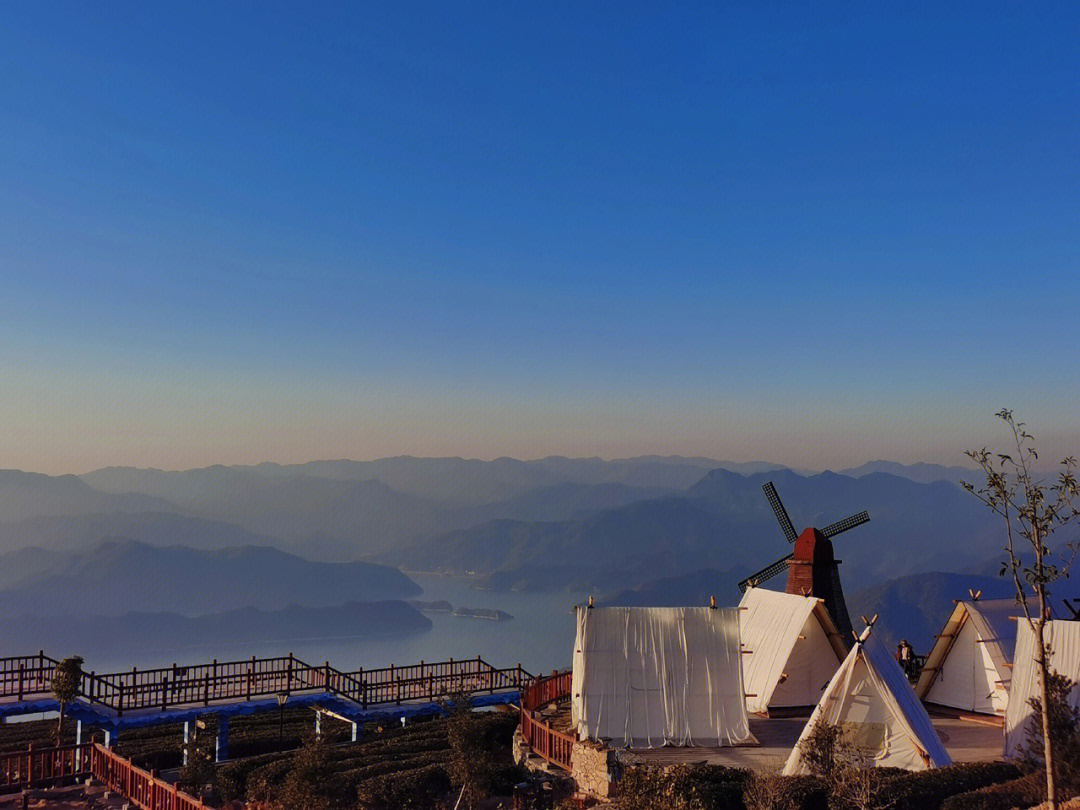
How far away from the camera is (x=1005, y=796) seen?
13266mm

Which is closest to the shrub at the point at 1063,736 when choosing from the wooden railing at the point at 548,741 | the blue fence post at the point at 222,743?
the wooden railing at the point at 548,741

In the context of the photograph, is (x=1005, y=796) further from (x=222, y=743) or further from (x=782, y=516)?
(x=782, y=516)

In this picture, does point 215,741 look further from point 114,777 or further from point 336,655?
point 336,655

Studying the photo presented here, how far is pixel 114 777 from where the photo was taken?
17.3m

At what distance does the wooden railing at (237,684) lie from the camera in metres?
22.7

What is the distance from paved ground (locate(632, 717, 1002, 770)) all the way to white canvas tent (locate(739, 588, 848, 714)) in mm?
733

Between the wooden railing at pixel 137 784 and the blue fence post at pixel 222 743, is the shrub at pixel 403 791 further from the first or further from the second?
the blue fence post at pixel 222 743

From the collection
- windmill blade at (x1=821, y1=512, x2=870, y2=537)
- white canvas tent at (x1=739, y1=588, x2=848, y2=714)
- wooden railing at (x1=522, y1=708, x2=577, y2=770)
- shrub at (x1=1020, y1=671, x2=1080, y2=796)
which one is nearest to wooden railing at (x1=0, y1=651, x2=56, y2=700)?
wooden railing at (x1=522, y1=708, x2=577, y2=770)

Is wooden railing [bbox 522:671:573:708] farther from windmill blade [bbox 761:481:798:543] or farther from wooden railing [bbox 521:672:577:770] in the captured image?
windmill blade [bbox 761:481:798:543]

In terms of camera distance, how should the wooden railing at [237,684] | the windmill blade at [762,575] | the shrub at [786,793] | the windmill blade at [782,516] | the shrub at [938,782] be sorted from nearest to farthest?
1. the shrub at [786,793]
2. the shrub at [938,782]
3. the wooden railing at [237,684]
4. the windmill blade at [762,575]
5. the windmill blade at [782,516]

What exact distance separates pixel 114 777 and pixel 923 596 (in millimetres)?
197742

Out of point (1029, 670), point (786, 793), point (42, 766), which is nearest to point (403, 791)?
point (786, 793)

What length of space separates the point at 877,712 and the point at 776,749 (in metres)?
2.42

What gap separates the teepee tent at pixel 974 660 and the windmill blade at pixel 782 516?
1141cm
